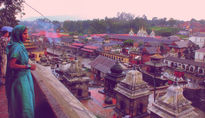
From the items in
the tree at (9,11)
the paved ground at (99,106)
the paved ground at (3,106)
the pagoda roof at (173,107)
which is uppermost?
the tree at (9,11)

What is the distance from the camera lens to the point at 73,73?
16.2 meters

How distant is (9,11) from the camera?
1277 centimetres

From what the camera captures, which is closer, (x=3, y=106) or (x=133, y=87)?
(x=3, y=106)

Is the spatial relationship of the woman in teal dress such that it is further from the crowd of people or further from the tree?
the tree

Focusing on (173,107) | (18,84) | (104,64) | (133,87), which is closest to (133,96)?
(133,87)

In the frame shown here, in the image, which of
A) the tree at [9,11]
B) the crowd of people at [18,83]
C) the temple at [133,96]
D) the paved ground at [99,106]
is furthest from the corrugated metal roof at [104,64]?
the crowd of people at [18,83]

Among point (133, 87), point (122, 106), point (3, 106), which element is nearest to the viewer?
point (3, 106)

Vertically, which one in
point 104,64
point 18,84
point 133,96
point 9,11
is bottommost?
point 104,64

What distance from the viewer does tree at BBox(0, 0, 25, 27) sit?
12.2 meters

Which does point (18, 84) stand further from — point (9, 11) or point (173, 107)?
point (9, 11)

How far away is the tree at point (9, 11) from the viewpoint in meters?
12.2

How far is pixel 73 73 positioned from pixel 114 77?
3884 mm

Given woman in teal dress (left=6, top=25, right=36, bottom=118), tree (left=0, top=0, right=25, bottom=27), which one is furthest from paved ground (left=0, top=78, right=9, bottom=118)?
tree (left=0, top=0, right=25, bottom=27)

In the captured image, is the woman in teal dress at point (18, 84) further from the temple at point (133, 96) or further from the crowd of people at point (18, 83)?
the temple at point (133, 96)
